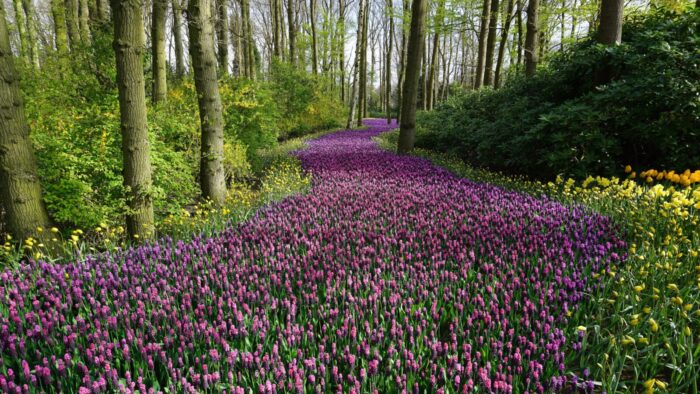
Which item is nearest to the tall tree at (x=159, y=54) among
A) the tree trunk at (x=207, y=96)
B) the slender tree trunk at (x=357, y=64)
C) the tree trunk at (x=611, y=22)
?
the tree trunk at (x=207, y=96)

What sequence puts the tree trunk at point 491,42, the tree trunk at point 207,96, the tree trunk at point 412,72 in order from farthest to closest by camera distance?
the tree trunk at point 491,42, the tree trunk at point 412,72, the tree trunk at point 207,96

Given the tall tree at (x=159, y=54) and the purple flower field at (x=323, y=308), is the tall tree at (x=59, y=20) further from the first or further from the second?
the purple flower field at (x=323, y=308)

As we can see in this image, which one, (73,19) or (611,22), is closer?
(611,22)

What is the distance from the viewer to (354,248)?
3.66 m

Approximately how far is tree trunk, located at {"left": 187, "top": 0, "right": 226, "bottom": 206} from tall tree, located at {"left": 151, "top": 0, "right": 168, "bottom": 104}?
2576 mm

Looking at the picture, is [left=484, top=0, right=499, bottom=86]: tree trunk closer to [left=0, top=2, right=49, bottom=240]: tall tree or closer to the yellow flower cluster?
the yellow flower cluster

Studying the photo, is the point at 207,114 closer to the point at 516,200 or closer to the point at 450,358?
the point at 516,200

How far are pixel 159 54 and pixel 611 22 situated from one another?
28.7ft

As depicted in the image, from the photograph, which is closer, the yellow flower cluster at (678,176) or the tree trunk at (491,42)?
the yellow flower cluster at (678,176)

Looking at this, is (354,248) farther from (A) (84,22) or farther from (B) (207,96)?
(A) (84,22)

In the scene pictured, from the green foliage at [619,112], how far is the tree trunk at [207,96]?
4.84 meters

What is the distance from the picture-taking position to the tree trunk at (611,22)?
7211 mm

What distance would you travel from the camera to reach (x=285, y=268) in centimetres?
317

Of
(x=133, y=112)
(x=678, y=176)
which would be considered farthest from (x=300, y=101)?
(x=678, y=176)
